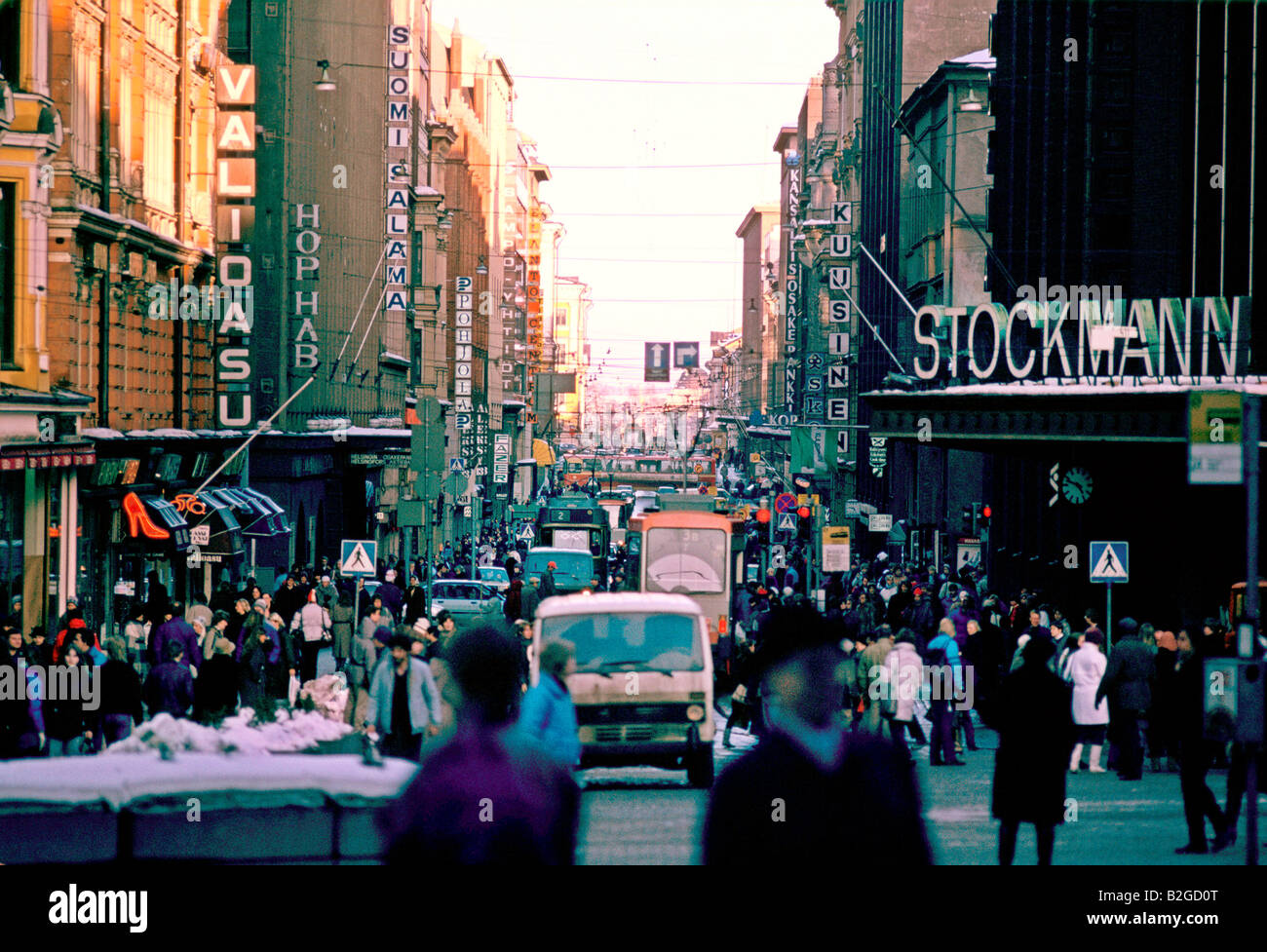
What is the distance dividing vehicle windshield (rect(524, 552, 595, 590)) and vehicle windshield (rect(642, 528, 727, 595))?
18.3 feet

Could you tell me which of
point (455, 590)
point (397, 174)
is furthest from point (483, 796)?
point (397, 174)

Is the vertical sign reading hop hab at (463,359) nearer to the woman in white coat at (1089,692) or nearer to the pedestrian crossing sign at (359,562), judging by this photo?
the pedestrian crossing sign at (359,562)

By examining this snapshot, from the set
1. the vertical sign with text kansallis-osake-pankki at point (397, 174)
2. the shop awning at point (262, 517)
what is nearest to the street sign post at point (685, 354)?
the vertical sign with text kansallis-osake-pankki at point (397, 174)

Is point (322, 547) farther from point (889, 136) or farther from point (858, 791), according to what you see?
point (858, 791)

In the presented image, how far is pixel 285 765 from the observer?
7.78 meters

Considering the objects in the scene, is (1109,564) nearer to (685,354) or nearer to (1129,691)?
(1129,691)

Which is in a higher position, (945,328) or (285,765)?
(945,328)

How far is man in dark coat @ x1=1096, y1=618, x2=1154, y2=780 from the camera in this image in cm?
1923

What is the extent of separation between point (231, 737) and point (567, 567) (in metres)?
36.1

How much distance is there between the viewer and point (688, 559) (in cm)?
3812

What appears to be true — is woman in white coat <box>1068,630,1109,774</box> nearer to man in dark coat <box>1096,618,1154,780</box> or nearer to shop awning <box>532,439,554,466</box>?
man in dark coat <box>1096,618,1154,780</box>

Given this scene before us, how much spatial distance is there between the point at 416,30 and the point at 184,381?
126ft

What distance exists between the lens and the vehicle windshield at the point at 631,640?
18.6 m
